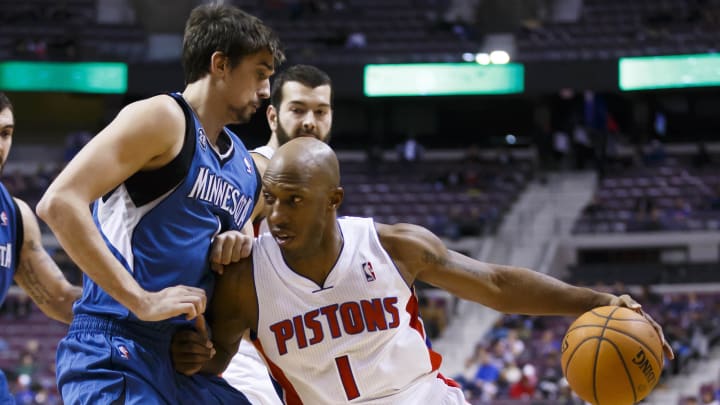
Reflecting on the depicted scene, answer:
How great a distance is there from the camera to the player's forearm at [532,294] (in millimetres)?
3793

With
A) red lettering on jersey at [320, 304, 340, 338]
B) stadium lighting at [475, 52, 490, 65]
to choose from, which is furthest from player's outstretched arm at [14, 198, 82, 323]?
stadium lighting at [475, 52, 490, 65]

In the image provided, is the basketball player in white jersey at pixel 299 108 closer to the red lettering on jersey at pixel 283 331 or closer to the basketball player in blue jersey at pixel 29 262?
the basketball player in blue jersey at pixel 29 262

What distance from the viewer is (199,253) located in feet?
11.3

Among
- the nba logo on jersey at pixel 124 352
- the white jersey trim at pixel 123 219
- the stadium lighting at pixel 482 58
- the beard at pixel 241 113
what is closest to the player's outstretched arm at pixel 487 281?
the beard at pixel 241 113

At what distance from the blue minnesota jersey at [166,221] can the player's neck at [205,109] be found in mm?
66

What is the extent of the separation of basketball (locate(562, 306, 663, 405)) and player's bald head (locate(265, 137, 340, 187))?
108 cm

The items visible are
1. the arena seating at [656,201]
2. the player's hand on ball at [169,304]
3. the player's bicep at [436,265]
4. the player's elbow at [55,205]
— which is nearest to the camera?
the player's elbow at [55,205]

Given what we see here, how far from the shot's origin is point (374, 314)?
3.61 meters

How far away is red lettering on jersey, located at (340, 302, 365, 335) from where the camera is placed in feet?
11.8

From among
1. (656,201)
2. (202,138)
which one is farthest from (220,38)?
(656,201)

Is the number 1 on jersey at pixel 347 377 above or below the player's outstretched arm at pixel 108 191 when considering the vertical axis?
below

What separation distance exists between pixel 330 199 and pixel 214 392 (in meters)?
0.81

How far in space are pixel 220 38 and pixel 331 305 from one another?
39.7 inches

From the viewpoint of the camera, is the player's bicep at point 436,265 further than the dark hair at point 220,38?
Yes
